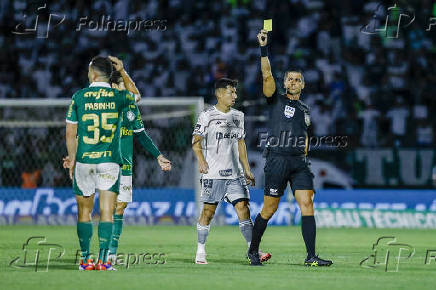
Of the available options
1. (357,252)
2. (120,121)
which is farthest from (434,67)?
(120,121)

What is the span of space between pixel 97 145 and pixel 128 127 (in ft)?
4.23

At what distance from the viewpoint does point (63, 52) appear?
2623 centimetres

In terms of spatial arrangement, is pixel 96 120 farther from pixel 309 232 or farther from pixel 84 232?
pixel 309 232

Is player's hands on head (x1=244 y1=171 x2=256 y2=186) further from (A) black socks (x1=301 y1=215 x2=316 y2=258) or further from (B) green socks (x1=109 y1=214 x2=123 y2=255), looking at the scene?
(B) green socks (x1=109 y1=214 x2=123 y2=255)

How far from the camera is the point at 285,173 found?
10.6 m

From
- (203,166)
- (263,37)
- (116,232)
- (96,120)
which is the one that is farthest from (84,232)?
(263,37)

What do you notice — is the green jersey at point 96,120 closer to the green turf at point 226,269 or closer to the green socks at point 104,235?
the green socks at point 104,235

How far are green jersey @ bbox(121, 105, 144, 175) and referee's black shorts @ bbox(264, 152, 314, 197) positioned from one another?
1602 mm

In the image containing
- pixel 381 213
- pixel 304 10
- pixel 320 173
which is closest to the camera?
pixel 381 213

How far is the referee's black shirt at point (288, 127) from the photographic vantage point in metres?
10.6

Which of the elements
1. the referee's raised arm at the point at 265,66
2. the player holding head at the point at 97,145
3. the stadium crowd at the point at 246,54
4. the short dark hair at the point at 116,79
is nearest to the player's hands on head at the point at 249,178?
the referee's raised arm at the point at 265,66

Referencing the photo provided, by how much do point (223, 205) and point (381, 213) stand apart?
349 cm

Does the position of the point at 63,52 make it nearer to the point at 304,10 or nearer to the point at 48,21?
the point at 48,21

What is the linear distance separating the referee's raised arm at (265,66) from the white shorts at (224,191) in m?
1.34
